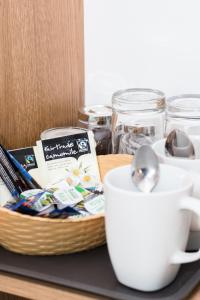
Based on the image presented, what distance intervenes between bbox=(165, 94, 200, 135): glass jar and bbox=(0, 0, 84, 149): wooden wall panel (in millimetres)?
197

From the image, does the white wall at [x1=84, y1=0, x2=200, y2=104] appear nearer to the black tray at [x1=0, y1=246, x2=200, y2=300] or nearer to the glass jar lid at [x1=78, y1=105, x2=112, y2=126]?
the glass jar lid at [x1=78, y1=105, x2=112, y2=126]

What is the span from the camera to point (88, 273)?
73 centimetres

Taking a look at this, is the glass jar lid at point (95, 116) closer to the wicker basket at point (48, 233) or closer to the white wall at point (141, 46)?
the white wall at point (141, 46)

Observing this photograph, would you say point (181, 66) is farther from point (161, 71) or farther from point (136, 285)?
point (136, 285)

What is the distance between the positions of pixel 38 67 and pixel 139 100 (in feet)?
0.58

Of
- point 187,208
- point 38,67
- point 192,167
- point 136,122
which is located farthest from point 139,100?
point 187,208

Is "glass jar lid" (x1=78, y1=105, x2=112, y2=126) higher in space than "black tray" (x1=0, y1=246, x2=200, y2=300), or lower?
higher

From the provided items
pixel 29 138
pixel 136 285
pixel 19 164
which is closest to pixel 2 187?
pixel 19 164

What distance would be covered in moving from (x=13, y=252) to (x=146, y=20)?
18.7 inches

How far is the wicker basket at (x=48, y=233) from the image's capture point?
29.1 inches

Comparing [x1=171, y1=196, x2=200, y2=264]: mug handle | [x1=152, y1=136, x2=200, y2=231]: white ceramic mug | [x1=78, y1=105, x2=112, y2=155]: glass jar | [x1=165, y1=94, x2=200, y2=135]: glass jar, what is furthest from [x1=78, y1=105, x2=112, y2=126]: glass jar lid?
[x1=171, y1=196, x2=200, y2=264]: mug handle

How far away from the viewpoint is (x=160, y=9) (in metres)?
1.04

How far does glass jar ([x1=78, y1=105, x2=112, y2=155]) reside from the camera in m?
1.04

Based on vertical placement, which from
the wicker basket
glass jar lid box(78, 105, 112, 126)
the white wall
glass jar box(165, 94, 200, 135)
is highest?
the white wall
